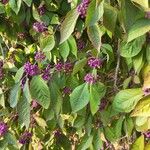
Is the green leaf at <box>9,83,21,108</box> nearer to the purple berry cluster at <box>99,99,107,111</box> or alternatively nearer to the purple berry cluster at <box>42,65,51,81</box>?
the purple berry cluster at <box>42,65,51,81</box>

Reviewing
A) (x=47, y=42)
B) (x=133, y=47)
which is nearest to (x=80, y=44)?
(x=47, y=42)

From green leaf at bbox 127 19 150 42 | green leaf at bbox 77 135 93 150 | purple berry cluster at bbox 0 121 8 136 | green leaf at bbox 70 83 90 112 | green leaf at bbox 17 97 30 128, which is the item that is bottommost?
green leaf at bbox 77 135 93 150

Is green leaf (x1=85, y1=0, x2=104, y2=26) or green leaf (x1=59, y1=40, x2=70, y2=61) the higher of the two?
green leaf (x1=85, y1=0, x2=104, y2=26)

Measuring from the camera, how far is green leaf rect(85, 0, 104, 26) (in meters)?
0.81

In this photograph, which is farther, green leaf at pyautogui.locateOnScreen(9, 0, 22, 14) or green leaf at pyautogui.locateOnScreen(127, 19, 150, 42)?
green leaf at pyautogui.locateOnScreen(9, 0, 22, 14)

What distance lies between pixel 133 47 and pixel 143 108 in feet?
0.47

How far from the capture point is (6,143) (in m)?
1.24

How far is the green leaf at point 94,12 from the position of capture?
0.81 meters

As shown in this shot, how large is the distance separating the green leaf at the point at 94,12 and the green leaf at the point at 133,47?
0.55ft

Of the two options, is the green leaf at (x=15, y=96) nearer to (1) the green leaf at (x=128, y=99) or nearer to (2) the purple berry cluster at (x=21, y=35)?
(1) the green leaf at (x=128, y=99)

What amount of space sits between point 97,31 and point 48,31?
32 cm

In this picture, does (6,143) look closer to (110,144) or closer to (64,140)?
(110,144)

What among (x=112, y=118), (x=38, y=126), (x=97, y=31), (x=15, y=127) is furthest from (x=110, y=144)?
(x=97, y=31)

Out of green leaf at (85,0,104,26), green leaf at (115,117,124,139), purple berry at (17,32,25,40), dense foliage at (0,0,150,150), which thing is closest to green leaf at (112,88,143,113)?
dense foliage at (0,0,150,150)
